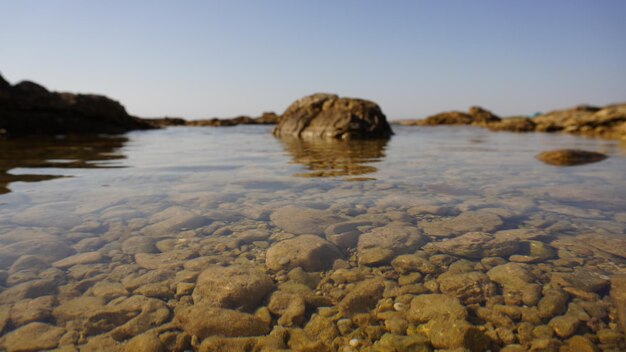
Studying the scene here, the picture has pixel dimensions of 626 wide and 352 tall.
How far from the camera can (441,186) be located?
12.3 feet

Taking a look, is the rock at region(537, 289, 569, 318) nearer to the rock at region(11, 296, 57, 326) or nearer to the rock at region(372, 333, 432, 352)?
the rock at region(372, 333, 432, 352)

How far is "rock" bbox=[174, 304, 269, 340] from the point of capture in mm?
1318

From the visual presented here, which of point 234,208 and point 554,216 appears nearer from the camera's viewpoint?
point 554,216

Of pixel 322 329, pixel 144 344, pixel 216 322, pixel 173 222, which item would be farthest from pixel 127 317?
pixel 173 222

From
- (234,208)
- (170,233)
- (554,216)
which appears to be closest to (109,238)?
(170,233)

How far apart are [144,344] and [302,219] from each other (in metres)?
1.43

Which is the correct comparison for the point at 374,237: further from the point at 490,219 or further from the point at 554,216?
the point at 554,216

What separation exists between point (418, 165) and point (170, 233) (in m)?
4.17

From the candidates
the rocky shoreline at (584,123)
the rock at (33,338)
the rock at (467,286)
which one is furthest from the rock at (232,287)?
the rocky shoreline at (584,123)

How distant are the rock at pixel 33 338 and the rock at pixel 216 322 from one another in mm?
395

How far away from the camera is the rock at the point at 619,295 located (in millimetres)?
1317

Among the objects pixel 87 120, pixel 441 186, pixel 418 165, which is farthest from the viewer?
pixel 87 120

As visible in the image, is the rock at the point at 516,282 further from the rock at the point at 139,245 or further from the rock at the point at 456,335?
the rock at the point at 139,245

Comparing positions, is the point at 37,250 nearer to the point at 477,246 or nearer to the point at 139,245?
the point at 139,245
